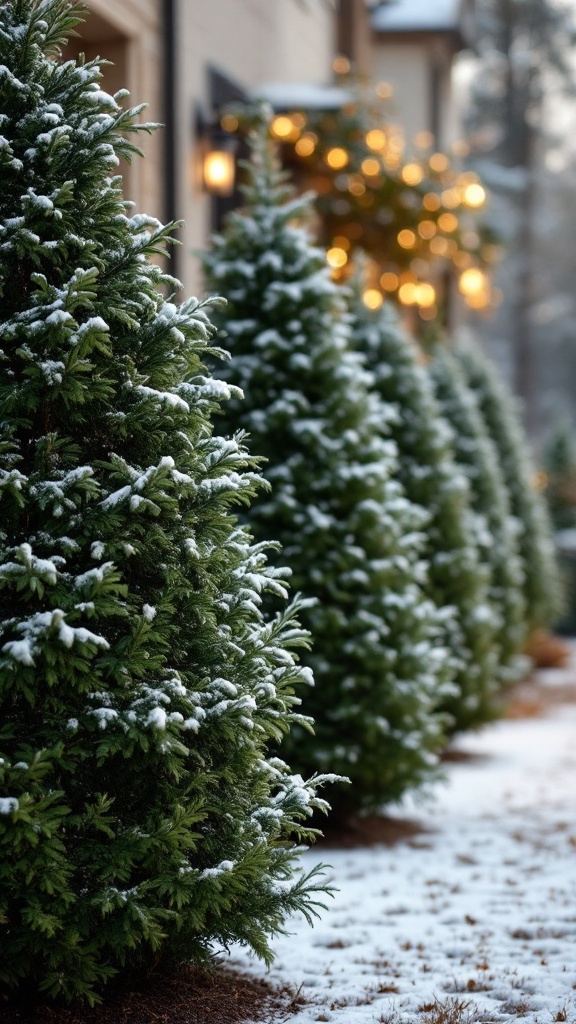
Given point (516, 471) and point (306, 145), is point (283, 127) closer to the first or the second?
point (306, 145)

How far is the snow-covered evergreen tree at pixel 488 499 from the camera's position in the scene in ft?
38.7

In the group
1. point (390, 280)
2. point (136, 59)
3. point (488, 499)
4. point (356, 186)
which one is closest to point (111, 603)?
point (136, 59)

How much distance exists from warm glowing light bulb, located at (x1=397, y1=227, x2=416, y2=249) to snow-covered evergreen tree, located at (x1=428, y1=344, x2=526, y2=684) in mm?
1597

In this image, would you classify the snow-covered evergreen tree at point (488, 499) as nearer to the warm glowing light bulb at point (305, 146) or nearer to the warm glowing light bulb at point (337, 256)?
the warm glowing light bulb at point (337, 256)

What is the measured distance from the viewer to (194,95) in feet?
31.9

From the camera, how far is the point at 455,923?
17.2ft

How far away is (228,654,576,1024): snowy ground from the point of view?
4.06 meters

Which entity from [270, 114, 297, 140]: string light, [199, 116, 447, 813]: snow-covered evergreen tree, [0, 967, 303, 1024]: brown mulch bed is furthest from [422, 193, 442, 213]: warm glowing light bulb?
[0, 967, 303, 1024]: brown mulch bed

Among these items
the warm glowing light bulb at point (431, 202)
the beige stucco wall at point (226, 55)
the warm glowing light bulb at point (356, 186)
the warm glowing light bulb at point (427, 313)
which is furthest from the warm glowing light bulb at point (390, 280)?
the warm glowing light bulb at point (427, 313)

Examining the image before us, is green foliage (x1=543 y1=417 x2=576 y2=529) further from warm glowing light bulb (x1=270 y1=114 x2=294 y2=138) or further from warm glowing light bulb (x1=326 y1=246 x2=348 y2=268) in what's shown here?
warm glowing light bulb (x1=270 y1=114 x2=294 y2=138)

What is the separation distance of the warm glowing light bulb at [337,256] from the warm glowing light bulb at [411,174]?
→ 1046 mm

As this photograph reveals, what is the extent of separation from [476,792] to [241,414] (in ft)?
11.7

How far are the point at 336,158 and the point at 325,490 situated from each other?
21.4ft

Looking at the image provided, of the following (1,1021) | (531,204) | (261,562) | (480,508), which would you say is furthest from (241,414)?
(531,204)
